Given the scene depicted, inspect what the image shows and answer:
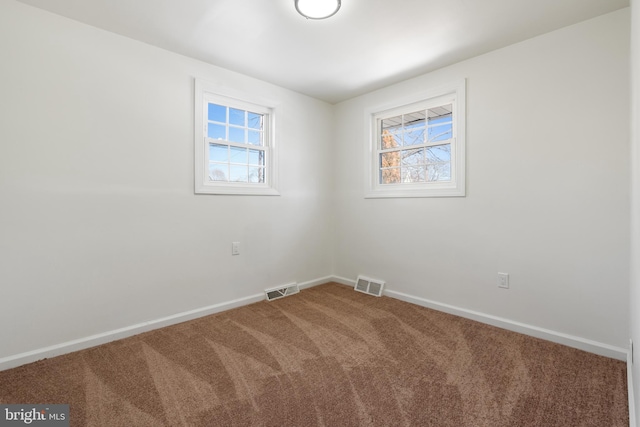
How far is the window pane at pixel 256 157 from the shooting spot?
332 cm

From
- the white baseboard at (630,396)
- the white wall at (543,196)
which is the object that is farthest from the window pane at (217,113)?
the white baseboard at (630,396)

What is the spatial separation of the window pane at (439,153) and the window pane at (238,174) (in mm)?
1984

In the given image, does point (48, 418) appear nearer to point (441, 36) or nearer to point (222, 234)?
point (222, 234)

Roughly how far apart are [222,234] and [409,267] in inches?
78.9

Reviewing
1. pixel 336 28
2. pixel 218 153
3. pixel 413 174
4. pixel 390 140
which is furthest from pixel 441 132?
pixel 218 153

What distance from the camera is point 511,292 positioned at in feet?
8.29

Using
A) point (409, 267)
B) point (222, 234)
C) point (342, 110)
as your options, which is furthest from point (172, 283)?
point (342, 110)

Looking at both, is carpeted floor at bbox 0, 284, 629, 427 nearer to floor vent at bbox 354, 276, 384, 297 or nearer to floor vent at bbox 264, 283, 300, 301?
floor vent at bbox 264, 283, 300, 301

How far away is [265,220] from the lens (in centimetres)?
333

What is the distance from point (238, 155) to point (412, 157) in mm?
1913

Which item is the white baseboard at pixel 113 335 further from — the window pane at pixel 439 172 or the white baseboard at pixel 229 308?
the window pane at pixel 439 172

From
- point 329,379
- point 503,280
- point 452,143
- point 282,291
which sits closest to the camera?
point 329,379

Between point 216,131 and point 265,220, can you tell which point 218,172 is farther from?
point 265,220

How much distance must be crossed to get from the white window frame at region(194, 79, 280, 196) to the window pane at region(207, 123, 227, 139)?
0.25 feet
